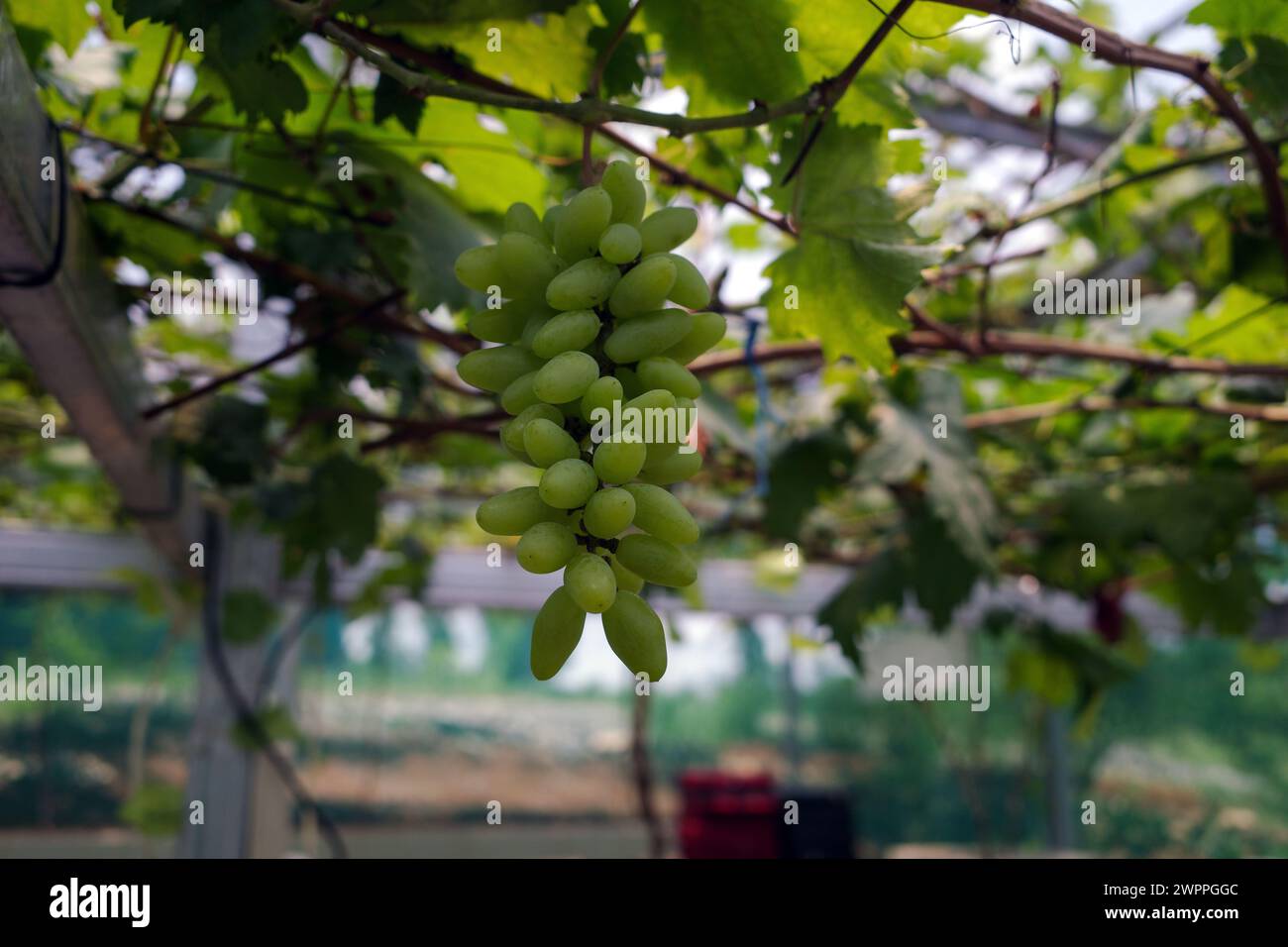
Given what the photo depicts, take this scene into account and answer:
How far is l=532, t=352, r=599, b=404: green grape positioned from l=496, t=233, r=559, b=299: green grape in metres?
0.09

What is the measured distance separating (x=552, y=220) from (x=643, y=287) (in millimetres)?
112

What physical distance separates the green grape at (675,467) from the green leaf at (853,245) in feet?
1.24

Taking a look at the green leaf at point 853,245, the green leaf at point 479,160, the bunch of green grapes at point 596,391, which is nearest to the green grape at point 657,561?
the bunch of green grapes at point 596,391

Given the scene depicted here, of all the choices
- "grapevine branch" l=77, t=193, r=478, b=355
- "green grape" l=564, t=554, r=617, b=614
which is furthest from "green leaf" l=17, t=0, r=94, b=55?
"green grape" l=564, t=554, r=617, b=614

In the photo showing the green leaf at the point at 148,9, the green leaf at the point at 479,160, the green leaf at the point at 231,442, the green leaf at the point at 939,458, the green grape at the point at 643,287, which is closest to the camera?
the green grape at the point at 643,287

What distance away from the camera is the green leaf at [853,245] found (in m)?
0.98

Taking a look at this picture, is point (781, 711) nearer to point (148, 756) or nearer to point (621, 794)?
point (621, 794)

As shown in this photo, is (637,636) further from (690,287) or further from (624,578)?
(690,287)

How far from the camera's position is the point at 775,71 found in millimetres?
969

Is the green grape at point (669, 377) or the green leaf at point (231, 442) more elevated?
the green leaf at point (231, 442)

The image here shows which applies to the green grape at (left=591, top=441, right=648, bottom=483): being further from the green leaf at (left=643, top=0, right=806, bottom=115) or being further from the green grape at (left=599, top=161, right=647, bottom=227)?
the green leaf at (left=643, top=0, right=806, bottom=115)

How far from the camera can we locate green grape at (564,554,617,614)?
0.58 metres

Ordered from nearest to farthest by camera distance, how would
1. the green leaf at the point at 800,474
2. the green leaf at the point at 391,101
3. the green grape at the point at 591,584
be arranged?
the green grape at the point at 591,584, the green leaf at the point at 391,101, the green leaf at the point at 800,474

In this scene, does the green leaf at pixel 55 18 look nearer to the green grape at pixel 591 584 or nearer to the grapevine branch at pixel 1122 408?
the green grape at pixel 591 584
